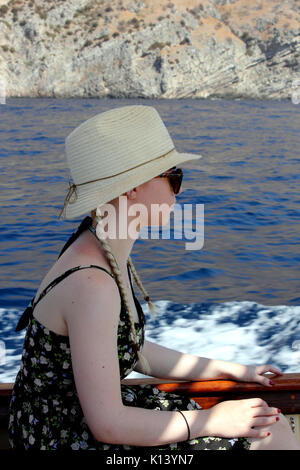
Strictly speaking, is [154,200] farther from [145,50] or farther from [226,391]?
[145,50]

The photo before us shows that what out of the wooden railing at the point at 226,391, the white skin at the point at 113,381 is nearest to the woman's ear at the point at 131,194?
the white skin at the point at 113,381

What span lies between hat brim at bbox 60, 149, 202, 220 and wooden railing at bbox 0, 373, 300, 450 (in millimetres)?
Result: 696

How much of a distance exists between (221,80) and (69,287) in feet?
199

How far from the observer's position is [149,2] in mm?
62875

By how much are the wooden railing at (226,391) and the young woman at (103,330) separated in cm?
35

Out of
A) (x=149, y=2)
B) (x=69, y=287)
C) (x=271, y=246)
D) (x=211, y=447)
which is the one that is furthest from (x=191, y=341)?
(x=149, y=2)

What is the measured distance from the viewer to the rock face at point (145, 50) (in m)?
55.4

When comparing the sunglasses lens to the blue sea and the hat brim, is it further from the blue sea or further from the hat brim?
the blue sea

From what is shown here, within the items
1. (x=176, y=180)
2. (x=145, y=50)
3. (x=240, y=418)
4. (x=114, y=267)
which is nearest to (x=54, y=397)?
(x=114, y=267)

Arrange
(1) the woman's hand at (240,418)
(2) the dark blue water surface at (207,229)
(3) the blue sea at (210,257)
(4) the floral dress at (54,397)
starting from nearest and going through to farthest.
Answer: (4) the floral dress at (54,397), (1) the woman's hand at (240,418), (3) the blue sea at (210,257), (2) the dark blue water surface at (207,229)

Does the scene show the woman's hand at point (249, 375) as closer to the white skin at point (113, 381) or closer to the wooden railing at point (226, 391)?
the wooden railing at point (226, 391)

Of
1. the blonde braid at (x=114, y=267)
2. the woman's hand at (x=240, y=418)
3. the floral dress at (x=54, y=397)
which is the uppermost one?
the blonde braid at (x=114, y=267)

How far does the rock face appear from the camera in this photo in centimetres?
5544

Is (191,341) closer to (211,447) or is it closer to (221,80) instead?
(211,447)
